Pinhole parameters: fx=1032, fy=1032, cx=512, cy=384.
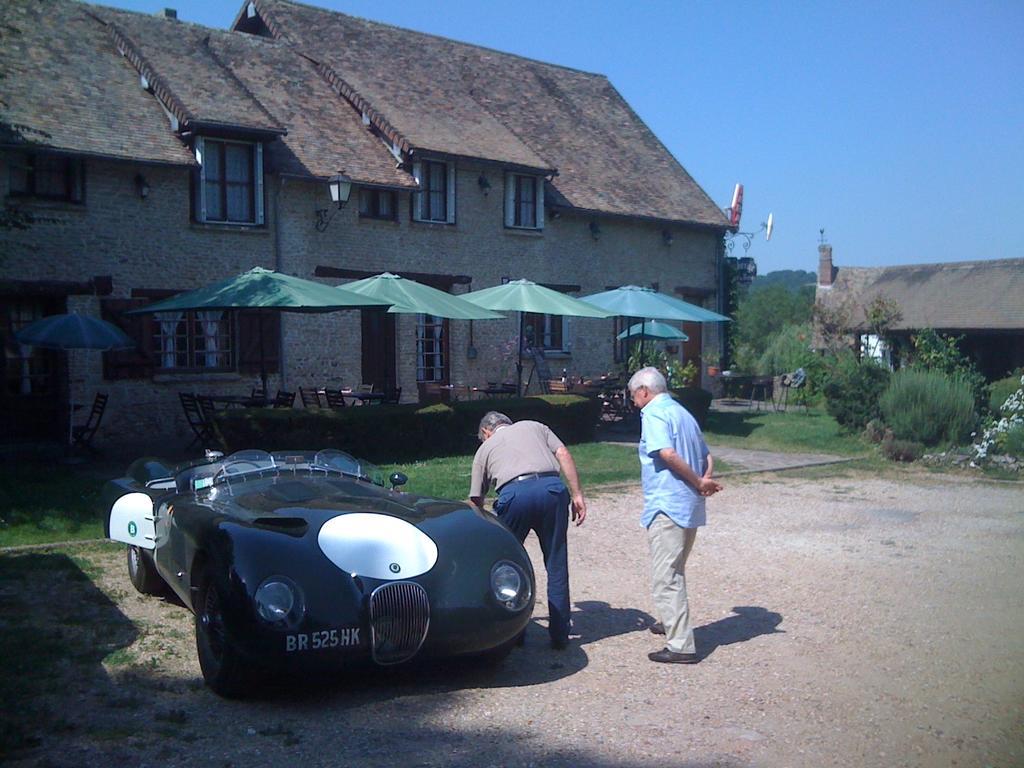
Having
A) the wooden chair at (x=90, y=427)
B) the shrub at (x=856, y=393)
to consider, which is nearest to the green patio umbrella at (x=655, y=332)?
the shrub at (x=856, y=393)

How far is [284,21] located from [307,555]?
Result: 64.0ft

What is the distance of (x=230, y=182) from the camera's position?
17.8m

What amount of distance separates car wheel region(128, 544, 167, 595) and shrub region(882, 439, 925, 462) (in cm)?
1210

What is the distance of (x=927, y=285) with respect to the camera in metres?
34.7

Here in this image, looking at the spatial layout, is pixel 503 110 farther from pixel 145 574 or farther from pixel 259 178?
pixel 145 574

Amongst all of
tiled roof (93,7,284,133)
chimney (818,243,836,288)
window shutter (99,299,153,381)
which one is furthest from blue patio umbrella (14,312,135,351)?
chimney (818,243,836,288)

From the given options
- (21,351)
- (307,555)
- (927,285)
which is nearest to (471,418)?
(21,351)

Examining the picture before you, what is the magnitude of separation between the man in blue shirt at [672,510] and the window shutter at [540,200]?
16735mm

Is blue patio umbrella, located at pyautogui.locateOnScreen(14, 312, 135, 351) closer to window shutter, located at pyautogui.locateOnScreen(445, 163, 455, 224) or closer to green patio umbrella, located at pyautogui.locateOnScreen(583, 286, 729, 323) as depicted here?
green patio umbrella, located at pyautogui.locateOnScreen(583, 286, 729, 323)

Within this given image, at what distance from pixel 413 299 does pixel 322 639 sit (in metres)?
10.7

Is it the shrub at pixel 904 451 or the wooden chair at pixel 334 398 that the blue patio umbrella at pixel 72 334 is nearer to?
the wooden chair at pixel 334 398

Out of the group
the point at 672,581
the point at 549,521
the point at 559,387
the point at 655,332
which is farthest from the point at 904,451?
the point at 549,521

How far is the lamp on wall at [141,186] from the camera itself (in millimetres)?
16562

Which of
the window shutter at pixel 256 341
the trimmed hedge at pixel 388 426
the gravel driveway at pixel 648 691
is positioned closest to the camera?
the gravel driveway at pixel 648 691
